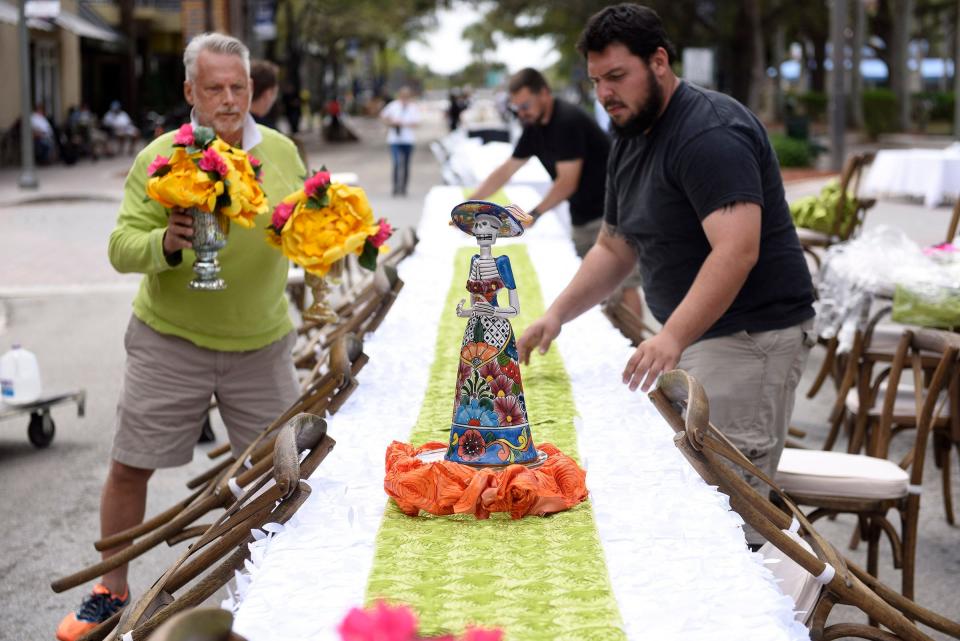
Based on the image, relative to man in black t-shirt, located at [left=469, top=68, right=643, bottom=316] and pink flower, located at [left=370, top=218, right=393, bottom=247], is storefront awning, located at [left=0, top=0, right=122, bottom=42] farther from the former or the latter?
pink flower, located at [left=370, top=218, right=393, bottom=247]

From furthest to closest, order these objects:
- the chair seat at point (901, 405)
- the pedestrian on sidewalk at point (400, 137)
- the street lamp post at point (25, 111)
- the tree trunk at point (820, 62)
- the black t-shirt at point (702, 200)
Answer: the tree trunk at point (820, 62), the street lamp post at point (25, 111), the pedestrian on sidewalk at point (400, 137), the chair seat at point (901, 405), the black t-shirt at point (702, 200)

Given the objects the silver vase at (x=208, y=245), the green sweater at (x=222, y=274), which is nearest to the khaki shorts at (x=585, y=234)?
the green sweater at (x=222, y=274)

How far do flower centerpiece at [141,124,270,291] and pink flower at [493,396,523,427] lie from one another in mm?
1234

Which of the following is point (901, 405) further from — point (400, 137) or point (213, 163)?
point (400, 137)

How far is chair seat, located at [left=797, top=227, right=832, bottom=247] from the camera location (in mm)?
9125

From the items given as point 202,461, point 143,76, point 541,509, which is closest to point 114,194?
point 202,461

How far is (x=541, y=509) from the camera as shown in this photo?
2301 mm

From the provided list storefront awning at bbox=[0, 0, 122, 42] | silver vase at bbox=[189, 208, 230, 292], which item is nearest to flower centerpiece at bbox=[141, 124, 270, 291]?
silver vase at bbox=[189, 208, 230, 292]

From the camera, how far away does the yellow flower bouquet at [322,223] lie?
3.45 metres

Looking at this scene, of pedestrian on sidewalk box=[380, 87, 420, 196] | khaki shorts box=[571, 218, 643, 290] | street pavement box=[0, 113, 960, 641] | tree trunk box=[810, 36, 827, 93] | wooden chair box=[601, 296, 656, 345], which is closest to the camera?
wooden chair box=[601, 296, 656, 345]

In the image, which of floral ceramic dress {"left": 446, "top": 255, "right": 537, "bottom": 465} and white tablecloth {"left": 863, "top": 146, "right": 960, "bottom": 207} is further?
white tablecloth {"left": 863, "top": 146, "right": 960, "bottom": 207}

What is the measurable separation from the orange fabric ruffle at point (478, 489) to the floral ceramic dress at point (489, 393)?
4.6 inches

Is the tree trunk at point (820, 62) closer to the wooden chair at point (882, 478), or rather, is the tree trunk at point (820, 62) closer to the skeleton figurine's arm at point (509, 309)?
the wooden chair at point (882, 478)

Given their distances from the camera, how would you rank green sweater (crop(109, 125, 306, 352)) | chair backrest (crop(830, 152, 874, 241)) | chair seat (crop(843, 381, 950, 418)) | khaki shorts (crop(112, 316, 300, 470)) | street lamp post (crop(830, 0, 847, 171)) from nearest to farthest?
green sweater (crop(109, 125, 306, 352)) < khaki shorts (crop(112, 316, 300, 470)) < chair seat (crop(843, 381, 950, 418)) < chair backrest (crop(830, 152, 874, 241)) < street lamp post (crop(830, 0, 847, 171))
